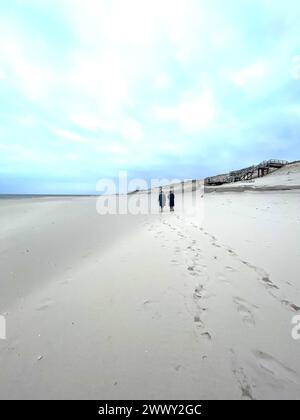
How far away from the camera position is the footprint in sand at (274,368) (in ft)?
7.06

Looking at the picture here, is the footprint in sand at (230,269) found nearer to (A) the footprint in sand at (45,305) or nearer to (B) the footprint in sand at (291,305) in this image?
(B) the footprint in sand at (291,305)

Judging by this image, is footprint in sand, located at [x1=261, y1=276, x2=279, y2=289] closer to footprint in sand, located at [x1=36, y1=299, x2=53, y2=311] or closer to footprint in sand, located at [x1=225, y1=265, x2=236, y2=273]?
footprint in sand, located at [x1=225, y1=265, x2=236, y2=273]

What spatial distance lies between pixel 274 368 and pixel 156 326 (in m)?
1.43

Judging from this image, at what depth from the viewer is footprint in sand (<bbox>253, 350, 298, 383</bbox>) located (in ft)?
7.06

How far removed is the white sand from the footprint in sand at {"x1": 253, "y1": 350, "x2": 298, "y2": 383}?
0.03 feet

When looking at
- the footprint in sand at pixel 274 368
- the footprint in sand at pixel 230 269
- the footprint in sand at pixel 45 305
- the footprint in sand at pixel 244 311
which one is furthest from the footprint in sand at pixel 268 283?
the footprint in sand at pixel 45 305

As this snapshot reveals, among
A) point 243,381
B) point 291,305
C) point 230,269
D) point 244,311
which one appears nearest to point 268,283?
point 291,305

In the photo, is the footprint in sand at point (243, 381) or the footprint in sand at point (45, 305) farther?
the footprint in sand at point (45, 305)

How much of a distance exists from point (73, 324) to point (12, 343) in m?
0.79

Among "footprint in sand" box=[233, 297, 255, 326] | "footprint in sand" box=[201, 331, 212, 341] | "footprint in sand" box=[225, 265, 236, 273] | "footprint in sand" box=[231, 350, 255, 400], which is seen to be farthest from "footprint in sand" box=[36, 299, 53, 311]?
"footprint in sand" box=[225, 265, 236, 273]

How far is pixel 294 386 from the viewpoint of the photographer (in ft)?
6.81

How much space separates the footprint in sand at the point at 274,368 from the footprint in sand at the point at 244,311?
566 millimetres

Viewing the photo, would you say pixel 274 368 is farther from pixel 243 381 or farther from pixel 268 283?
pixel 268 283

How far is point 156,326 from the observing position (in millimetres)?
2961
